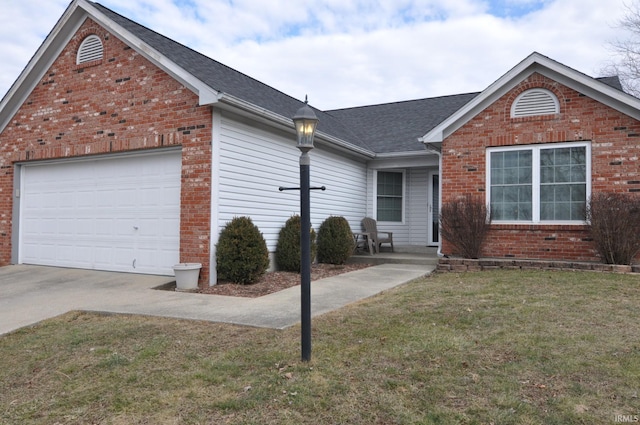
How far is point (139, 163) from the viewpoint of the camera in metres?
9.40

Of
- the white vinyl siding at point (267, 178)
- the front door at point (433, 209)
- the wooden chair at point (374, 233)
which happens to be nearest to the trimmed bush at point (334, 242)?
the white vinyl siding at point (267, 178)

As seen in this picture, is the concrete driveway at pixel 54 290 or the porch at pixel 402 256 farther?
the porch at pixel 402 256

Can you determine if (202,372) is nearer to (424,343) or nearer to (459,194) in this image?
(424,343)

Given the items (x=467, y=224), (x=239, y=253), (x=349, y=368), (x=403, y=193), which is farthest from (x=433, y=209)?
(x=349, y=368)

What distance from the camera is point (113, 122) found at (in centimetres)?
945

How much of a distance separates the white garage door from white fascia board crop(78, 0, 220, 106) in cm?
140

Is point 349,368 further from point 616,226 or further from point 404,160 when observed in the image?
point 404,160

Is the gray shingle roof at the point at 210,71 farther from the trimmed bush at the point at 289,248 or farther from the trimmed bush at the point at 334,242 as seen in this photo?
the trimmed bush at the point at 334,242

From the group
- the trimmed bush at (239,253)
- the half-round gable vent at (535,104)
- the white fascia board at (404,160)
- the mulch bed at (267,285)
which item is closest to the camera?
the mulch bed at (267,285)

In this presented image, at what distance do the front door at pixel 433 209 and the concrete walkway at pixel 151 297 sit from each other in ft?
11.9

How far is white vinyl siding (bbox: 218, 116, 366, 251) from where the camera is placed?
863 centimetres

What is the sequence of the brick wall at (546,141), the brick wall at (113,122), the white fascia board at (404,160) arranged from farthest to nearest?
the white fascia board at (404,160) < the brick wall at (546,141) < the brick wall at (113,122)

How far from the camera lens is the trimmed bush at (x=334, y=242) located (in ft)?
36.8

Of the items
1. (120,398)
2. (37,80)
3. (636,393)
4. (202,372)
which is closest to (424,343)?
(636,393)
